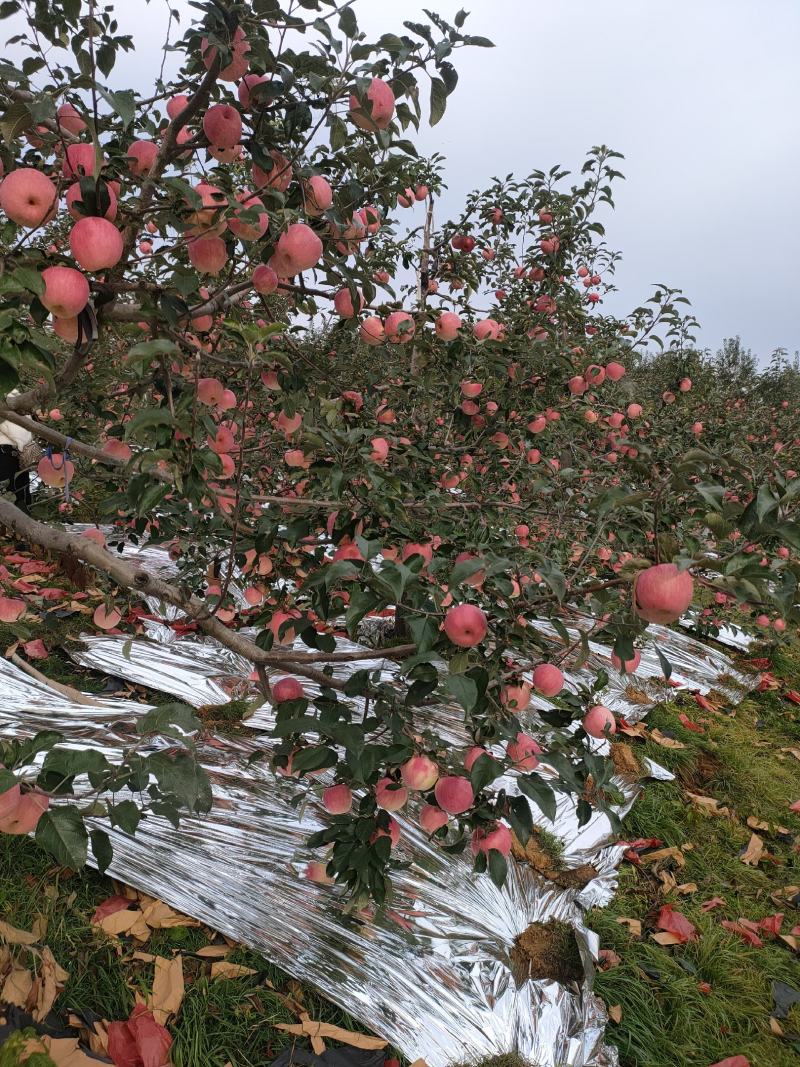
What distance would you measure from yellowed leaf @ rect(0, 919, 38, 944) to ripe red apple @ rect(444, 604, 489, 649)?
1.37 metres

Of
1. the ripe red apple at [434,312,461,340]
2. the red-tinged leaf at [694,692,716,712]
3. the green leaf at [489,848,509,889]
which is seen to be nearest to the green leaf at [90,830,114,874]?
the green leaf at [489,848,509,889]

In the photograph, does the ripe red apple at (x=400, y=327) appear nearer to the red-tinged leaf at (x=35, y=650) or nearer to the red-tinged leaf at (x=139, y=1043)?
the red-tinged leaf at (x=139, y=1043)

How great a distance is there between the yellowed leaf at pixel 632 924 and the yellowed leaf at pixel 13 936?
70.9 inches

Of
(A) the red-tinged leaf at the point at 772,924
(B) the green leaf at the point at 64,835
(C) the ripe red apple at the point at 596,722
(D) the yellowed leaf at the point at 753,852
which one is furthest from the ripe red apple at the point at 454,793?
(D) the yellowed leaf at the point at 753,852

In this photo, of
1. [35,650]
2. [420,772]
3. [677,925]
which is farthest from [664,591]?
[35,650]

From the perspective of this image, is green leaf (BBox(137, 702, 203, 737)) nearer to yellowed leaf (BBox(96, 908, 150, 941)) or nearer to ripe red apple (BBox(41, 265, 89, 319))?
ripe red apple (BBox(41, 265, 89, 319))

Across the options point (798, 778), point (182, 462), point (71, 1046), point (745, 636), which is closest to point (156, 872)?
point (71, 1046)

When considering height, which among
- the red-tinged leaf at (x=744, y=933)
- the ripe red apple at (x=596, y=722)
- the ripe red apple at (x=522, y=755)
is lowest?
the red-tinged leaf at (x=744, y=933)

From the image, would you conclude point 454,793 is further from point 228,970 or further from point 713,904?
point 713,904

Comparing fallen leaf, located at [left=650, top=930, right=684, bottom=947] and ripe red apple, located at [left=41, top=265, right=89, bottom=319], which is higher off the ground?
ripe red apple, located at [left=41, top=265, right=89, bottom=319]

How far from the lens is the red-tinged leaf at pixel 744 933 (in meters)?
2.22

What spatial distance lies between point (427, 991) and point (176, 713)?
1.28 m

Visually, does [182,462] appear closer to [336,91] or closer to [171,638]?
[336,91]

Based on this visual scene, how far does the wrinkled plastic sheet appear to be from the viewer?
168cm
